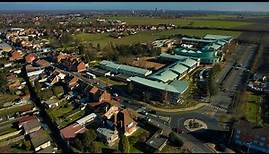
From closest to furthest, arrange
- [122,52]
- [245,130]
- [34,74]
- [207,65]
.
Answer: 1. [245,130]
2. [34,74]
3. [207,65]
4. [122,52]

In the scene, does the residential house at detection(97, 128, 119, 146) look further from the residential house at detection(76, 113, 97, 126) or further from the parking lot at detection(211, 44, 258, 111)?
the parking lot at detection(211, 44, 258, 111)

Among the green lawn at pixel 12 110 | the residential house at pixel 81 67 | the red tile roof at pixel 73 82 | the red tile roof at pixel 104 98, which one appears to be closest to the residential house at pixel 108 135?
the red tile roof at pixel 104 98

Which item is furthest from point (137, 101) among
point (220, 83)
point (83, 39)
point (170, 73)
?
point (83, 39)

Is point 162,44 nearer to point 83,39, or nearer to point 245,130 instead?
point 83,39

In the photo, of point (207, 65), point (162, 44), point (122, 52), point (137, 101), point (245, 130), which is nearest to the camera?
point (245, 130)

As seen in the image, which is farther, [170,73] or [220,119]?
[170,73]

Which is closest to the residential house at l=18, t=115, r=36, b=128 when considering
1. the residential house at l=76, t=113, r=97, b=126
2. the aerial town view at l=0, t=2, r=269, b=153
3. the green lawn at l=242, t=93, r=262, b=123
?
the aerial town view at l=0, t=2, r=269, b=153
